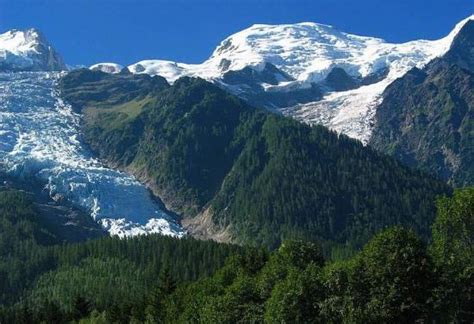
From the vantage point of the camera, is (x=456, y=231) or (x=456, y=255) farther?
(x=456, y=231)

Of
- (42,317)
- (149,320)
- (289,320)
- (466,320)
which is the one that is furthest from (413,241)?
(42,317)

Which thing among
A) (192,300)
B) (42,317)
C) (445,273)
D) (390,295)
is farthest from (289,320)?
(42,317)

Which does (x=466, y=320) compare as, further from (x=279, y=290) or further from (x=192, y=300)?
(x=192, y=300)

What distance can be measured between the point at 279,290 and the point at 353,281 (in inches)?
354

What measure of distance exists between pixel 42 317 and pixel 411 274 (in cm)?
10402

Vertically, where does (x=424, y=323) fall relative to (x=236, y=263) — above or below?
below

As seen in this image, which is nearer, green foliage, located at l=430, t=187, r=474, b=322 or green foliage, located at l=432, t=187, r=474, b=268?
green foliage, located at l=430, t=187, r=474, b=322

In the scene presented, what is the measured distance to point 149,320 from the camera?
438ft

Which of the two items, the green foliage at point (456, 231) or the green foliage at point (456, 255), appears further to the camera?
the green foliage at point (456, 231)

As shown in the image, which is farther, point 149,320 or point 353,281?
point 149,320

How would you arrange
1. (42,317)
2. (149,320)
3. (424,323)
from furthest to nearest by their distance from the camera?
(42,317) → (149,320) → (424,323)

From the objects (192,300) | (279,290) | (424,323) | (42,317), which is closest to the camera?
(424,323)

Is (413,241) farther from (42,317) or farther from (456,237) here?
(42,317)

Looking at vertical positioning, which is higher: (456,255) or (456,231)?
(456,231)
